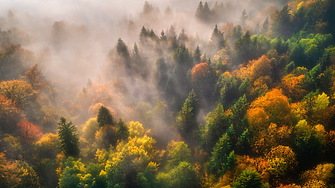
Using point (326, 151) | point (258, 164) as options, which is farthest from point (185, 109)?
point (326, 151)

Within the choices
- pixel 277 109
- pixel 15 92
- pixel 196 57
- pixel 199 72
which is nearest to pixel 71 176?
pixel 15 92

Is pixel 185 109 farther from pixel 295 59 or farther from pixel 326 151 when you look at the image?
pixel 295 59

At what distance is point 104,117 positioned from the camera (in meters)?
48.7

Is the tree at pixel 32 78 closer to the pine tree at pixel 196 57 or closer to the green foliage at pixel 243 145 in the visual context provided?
the pine tree at pixel 196 57

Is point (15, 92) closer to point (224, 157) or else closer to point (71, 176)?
point (71, 176)

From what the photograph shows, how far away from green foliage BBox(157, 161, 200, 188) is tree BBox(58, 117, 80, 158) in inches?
979

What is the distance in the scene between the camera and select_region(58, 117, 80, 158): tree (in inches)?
1592

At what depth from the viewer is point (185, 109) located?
171 feet

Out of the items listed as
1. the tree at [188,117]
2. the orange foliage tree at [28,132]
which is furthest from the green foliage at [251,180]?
the orange foliage tree at [28,132]

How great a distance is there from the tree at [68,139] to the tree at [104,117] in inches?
308

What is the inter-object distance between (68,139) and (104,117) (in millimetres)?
11007

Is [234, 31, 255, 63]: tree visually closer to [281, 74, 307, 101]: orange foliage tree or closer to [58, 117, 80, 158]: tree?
[281, 74, 307, 101]: orange foliage tree

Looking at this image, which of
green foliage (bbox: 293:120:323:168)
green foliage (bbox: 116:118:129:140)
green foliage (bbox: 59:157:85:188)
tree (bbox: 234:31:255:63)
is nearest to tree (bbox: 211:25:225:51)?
tree (bbox: 234:31:255:63)

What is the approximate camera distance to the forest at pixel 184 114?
33.9 meters
